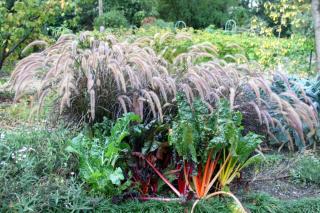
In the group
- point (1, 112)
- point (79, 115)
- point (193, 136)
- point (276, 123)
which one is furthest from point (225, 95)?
point (1, 112)

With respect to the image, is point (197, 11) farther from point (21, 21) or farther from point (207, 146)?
point (207, 146)

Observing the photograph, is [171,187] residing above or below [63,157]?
below

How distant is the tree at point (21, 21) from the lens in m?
7.33

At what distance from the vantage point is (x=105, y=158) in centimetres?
321

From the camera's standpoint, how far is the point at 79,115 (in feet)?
12.9

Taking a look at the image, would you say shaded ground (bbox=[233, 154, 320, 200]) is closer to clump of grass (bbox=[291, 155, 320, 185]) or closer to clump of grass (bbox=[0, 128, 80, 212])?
clump of grass (bbox=[291, 155, 320, 185])

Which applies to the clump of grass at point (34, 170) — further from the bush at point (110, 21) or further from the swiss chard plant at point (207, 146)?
the bush at point (110, 21)

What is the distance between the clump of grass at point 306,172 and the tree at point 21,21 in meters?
5.27

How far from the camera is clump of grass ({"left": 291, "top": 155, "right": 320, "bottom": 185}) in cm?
380

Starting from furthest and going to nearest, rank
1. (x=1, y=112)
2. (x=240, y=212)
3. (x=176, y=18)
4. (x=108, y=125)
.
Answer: (x=176, y=18)
(x=1, y=112)
(x=108, y=125)
(x=240, y=212)

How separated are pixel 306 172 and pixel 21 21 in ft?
18.2

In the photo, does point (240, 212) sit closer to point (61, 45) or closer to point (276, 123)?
point (276, 123)

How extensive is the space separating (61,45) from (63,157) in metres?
1.38

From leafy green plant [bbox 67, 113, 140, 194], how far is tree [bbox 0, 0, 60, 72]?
464cm
